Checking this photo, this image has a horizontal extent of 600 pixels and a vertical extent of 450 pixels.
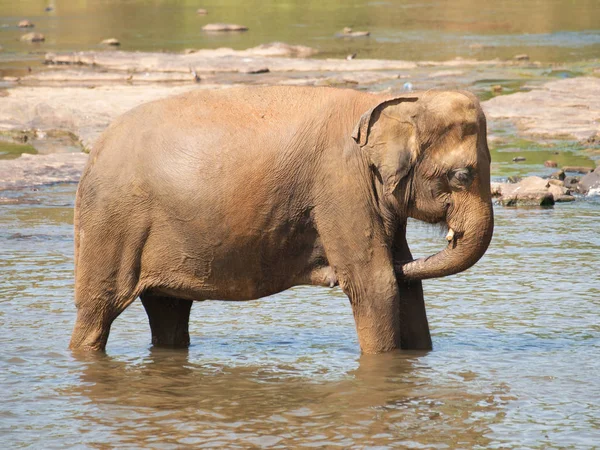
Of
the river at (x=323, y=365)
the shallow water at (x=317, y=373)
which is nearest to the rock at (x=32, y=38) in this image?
the river at (x=323, y=365)

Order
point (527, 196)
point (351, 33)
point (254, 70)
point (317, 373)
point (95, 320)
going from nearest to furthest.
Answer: point (317, 373) → point (95, 320) → point (527, 196) → point (254, 70) → point (351, 33)

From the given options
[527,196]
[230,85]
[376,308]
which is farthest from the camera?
[230,85]

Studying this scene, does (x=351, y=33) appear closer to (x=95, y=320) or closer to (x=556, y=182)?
(x=556, y=182)

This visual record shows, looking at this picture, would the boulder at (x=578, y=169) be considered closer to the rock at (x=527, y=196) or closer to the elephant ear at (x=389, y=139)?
the rock at (x=527, y=196)

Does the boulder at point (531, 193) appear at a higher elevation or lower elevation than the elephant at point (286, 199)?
lower

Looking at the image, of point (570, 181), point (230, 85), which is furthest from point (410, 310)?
point (230, 85)

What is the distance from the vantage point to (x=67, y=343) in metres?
7.94

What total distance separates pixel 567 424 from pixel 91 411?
8.47ft

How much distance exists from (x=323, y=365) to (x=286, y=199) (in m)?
1.17

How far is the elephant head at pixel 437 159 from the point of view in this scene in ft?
21.8

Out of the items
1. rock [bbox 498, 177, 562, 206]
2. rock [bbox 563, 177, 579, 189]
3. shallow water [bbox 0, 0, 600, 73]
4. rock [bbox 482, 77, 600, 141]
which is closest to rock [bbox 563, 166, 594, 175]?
rock [bbox 563, 177, 579, 189]

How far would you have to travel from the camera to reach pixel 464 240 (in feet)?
22.1

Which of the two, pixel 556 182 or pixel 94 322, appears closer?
pixel 94 322

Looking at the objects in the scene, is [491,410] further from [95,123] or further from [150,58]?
[150,58]
